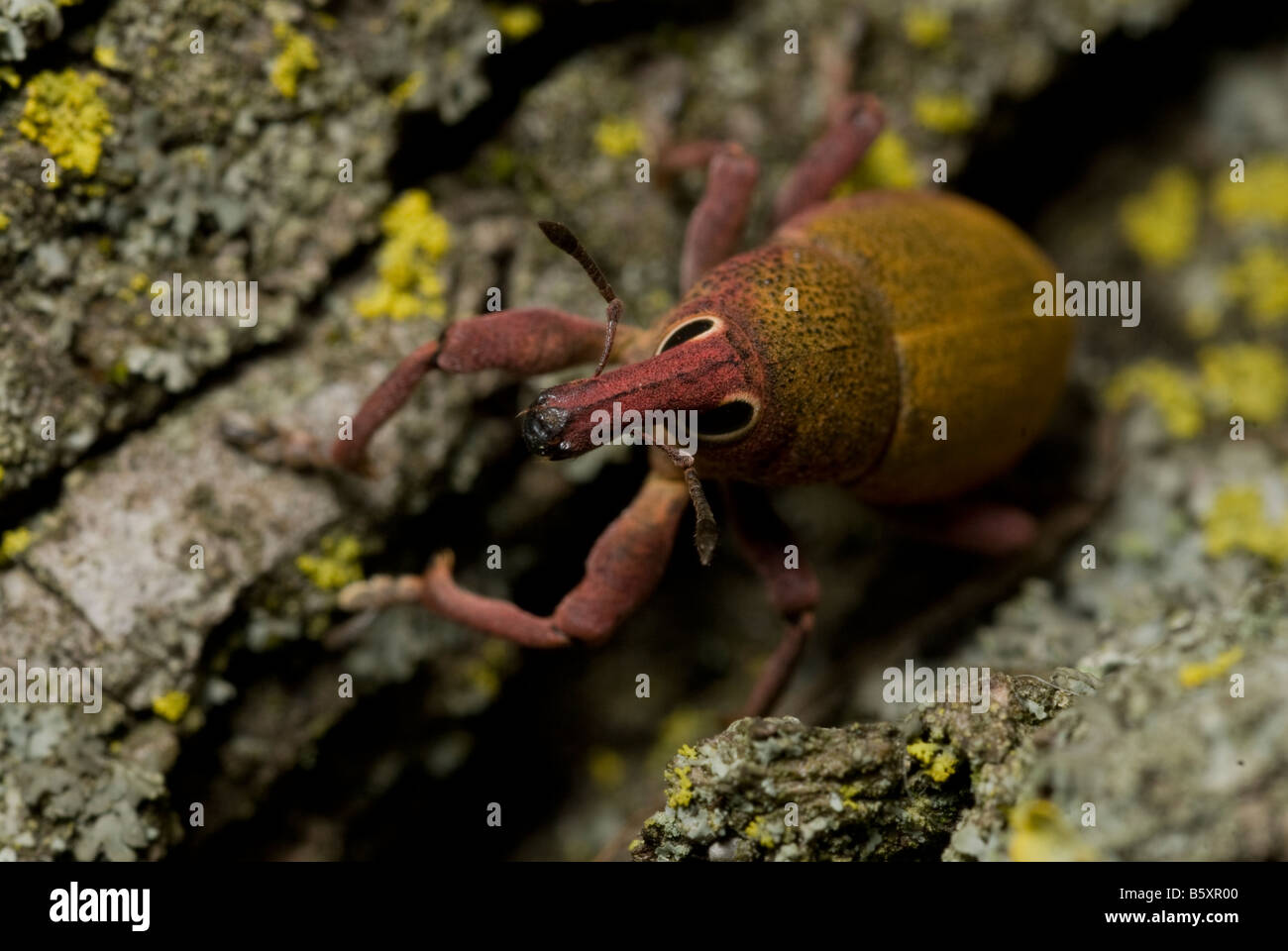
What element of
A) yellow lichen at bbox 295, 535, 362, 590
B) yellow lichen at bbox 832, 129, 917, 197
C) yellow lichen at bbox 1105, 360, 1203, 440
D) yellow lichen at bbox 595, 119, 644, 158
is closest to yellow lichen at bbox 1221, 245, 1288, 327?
yellow lichen at bbox 1105, 360, 1203, 440

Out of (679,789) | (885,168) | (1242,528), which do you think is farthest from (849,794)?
(885,168)

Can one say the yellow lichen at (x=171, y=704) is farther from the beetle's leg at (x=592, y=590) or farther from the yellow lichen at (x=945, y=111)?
the yellow lichen at (x=945, y=111)

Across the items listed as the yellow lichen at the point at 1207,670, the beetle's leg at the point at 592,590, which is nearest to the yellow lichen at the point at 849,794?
the yellow lichen at the point at 1207,670

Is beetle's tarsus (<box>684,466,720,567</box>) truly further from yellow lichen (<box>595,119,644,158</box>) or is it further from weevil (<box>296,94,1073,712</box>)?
yellow lichen (<box>595,119,644,158</box>)

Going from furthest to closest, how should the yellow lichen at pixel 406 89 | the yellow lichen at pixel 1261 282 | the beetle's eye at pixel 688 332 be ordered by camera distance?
the yellow lichen at pixel 1261 282 < the yellow lichen at pixel 406 89 < the beetle's eye at pixel 688 332

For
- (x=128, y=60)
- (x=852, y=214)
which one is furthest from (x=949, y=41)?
(x=128, y=60)
